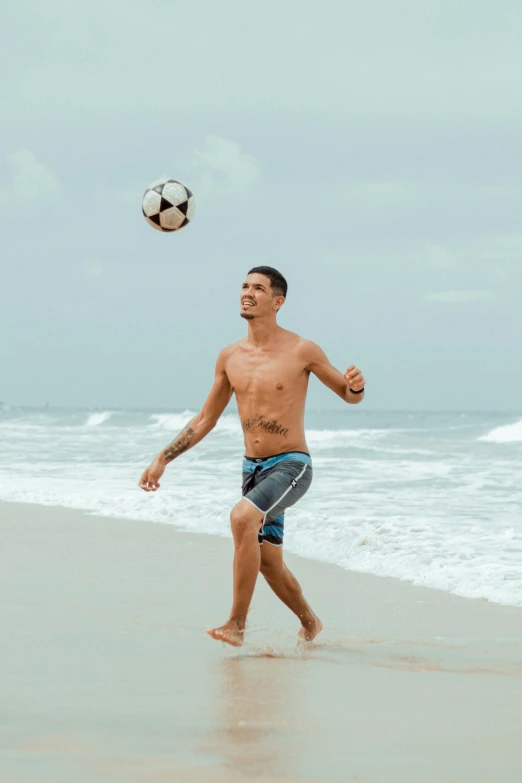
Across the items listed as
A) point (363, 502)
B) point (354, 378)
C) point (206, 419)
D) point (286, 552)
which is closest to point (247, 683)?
point (354, 378)

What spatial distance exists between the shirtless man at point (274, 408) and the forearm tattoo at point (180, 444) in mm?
70

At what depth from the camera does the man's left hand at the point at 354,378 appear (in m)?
4.97

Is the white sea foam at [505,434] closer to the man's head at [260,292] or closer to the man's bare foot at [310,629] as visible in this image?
the man's bare foot at [310,629]

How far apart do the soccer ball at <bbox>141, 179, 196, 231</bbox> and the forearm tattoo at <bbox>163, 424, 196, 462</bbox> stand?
6.33 feet

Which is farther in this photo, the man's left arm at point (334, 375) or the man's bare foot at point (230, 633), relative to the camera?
the man's left arm at point (334, 375)

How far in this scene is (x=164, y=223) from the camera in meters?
6.86

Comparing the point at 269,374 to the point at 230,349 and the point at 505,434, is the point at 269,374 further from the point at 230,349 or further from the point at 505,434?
the point at 505,434

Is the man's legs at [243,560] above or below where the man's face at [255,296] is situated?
below

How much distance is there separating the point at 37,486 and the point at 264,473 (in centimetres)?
958

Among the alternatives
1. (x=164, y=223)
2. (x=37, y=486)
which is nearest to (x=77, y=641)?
(x=164, y=223)

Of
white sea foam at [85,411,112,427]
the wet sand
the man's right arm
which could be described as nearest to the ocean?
the wet sand

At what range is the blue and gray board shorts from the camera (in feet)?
16.5

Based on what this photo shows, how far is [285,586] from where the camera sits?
17.3 ft

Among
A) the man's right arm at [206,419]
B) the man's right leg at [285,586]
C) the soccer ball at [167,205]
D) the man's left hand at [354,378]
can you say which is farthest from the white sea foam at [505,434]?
the man's left hand at [354,378]
